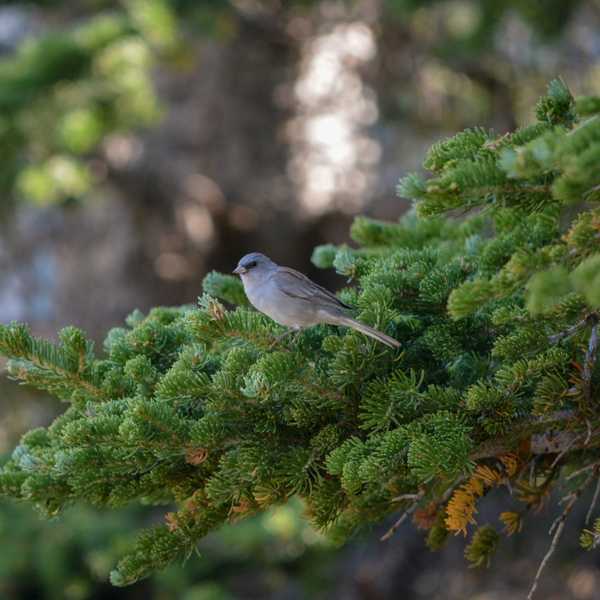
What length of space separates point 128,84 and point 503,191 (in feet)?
16.6

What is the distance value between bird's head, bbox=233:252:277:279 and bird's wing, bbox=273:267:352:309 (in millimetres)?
54

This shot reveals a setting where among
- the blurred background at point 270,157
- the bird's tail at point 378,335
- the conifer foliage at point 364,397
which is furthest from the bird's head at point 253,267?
the blurred background at point 270,157

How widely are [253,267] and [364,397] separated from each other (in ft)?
3.23

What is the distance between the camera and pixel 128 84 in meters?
6.46

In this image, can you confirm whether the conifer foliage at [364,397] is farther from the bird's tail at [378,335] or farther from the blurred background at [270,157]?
the blurred background at [270,157]

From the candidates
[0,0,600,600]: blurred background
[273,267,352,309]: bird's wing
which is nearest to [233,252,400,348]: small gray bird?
[273,267,352,309]: bird's wing

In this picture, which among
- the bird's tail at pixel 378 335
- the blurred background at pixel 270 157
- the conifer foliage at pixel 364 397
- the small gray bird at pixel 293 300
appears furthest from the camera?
the blurred background at pixel 270 157

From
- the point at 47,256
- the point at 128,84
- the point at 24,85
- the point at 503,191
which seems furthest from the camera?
the point at 47,256

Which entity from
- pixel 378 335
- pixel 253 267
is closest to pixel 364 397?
pixel 378 335

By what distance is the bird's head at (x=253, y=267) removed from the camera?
286 centimetres

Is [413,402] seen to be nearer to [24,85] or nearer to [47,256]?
[24,85]

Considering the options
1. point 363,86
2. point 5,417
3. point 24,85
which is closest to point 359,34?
point 363,86

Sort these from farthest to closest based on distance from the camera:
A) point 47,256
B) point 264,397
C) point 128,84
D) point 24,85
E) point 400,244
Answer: point 47,256 < point 128,84 < point 24,85 < point 400,244 < point 264,397

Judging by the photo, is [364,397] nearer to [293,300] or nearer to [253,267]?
[293,300]
